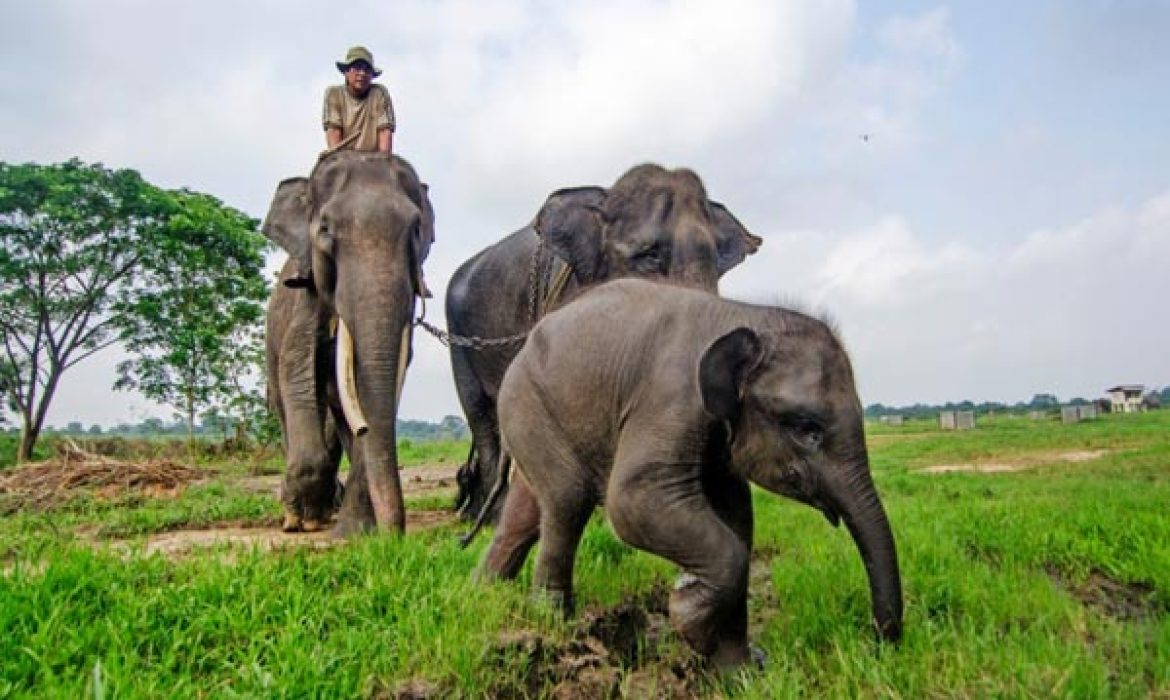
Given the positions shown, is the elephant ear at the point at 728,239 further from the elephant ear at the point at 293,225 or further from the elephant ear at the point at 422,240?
the elephant ear at the point at 293,225

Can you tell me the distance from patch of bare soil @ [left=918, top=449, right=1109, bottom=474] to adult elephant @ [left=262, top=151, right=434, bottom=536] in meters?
7.77

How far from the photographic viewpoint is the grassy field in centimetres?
263

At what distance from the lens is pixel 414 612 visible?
318 cm

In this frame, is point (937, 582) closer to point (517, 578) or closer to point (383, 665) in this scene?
point (517, 578)

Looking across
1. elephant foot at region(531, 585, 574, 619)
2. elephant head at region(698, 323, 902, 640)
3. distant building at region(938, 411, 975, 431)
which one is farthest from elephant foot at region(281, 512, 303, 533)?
distant building at region(938, 411, 975, 431)

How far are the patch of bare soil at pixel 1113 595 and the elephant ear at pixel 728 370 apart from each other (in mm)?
1938

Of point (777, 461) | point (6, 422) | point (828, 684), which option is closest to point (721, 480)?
point (777, 461)

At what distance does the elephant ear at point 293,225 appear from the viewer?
6.03 meters

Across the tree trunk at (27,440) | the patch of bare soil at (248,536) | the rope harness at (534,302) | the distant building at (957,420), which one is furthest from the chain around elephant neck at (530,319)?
the distant building at (957,420)

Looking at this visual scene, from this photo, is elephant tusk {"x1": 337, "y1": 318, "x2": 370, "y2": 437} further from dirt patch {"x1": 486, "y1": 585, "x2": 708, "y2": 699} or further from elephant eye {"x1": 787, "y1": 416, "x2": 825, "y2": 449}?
elephant eye {"x1": 787, "y1": 416, "x2": 825, "y2": 449}

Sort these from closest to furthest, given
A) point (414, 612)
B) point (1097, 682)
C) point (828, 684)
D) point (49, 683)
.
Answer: point (1097, 682) < point (49, 683) < point (828, 684) < point (414, 612)

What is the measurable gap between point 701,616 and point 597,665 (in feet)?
1.28

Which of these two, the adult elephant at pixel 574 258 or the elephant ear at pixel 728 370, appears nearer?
the elephant ear at pixel 728 370

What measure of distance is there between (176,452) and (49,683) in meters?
15.0
